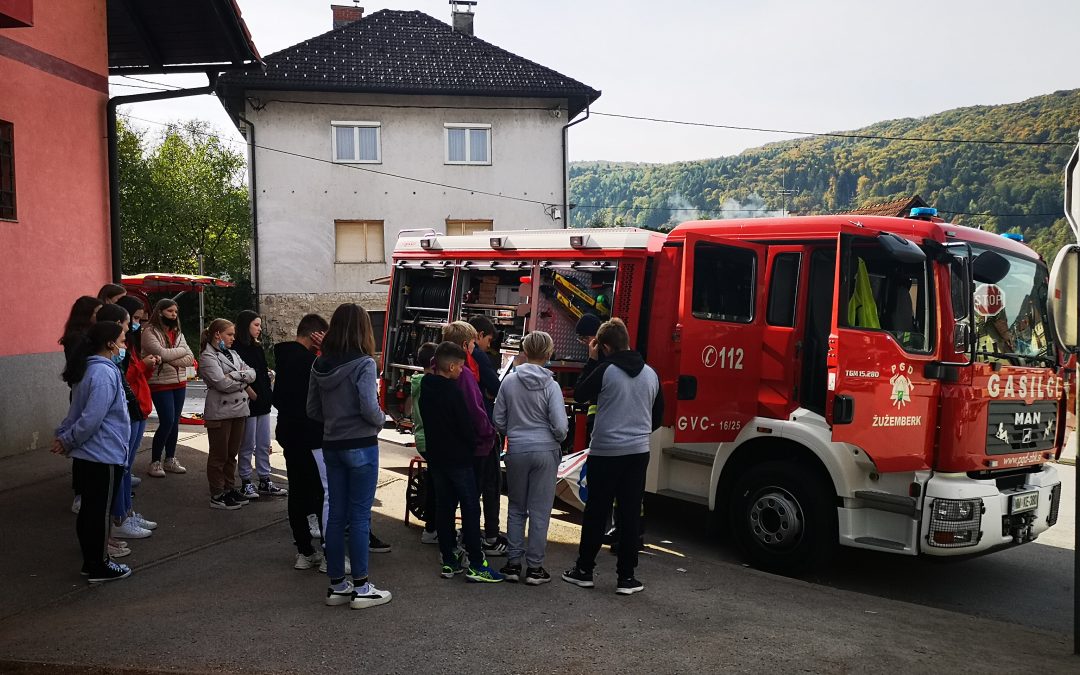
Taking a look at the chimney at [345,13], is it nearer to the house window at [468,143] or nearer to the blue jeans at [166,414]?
the house window at [468,143]

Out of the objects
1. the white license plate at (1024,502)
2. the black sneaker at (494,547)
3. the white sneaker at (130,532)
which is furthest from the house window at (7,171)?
the white license plate at (1024,502)

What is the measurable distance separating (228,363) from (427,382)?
278 centimetres

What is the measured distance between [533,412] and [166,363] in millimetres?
4025

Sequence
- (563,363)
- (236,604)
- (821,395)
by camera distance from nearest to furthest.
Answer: (236,604) → (821,395) → (563,363)

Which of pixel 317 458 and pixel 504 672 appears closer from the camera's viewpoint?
pixel 504 672

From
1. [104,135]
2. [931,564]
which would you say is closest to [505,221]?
[104,135]

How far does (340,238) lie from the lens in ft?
88.6

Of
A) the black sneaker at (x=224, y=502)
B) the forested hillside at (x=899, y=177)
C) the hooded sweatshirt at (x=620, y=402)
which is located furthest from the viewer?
the forested hillside at (x=899, y=177)

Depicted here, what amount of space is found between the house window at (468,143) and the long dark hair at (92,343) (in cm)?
2223

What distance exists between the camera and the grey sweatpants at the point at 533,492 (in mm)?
5898

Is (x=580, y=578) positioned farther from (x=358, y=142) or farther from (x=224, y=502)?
(x=358, y=142)

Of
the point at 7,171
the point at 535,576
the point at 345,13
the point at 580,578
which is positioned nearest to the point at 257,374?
the point at 535,576

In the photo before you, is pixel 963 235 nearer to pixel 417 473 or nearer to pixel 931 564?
pixel 931 564

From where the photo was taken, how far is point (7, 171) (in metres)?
9.90
